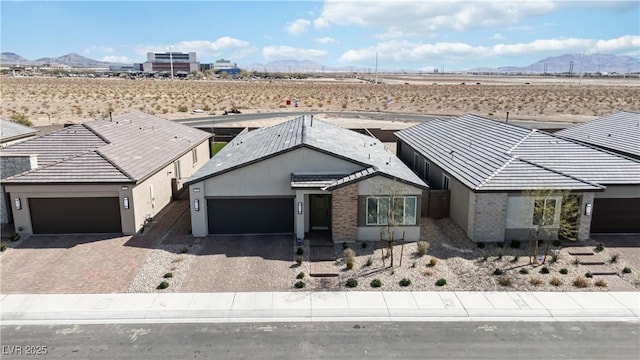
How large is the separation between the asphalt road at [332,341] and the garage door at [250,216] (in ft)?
29.0

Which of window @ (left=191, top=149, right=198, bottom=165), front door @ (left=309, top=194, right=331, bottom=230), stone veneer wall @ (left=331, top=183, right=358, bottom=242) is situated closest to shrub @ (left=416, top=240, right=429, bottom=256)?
stone veneer wall @ (left=331, top=183, right=358, bottom=242)

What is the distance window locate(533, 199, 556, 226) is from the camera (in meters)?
21.3

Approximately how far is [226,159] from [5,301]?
42.3 ft

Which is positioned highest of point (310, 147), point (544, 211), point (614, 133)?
point (310, 147)

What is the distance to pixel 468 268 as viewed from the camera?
66.1 feet

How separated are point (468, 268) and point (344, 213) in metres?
6.17

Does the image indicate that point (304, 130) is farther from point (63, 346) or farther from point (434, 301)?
point (63, 346)

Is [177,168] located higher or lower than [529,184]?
lower

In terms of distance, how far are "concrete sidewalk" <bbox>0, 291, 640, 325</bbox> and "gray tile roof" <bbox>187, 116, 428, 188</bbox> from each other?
7000 mm

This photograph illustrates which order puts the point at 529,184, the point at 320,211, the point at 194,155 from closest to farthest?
the point at 529,184, the point at 320,211, the point at 194,155

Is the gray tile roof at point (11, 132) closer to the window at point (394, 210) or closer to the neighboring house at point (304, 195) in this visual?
the neighboring house at point (304, 195)

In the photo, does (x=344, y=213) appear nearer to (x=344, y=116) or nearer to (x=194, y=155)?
(x=194, y=155)

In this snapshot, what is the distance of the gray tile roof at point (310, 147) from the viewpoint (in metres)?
23.8

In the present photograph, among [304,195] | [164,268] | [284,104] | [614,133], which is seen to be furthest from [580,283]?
[284,104]
